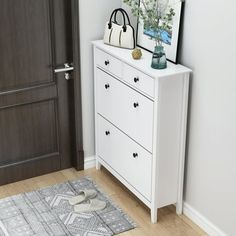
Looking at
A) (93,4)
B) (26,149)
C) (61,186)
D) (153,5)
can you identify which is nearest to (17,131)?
(26,149)

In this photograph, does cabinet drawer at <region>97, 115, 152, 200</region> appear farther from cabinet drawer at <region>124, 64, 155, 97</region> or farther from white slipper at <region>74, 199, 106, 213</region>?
cabinet drawer at <region>124, 64, 155, 97</region>

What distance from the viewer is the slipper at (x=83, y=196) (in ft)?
12.1

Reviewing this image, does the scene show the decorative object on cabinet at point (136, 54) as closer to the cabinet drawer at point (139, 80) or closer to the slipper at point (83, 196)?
the cabinet drawer at point (139, 80)

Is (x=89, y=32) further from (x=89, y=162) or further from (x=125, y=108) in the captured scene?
(x=89, y=162)

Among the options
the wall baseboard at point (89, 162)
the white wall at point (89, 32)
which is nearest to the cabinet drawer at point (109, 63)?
the white wall at point (89, 32)

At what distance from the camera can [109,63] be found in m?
3.62

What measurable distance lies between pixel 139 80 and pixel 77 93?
74 cm

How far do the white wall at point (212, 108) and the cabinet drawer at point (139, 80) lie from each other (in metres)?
0.28

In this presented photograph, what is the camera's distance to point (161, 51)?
3205 mm

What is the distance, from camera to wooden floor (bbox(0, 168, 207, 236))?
11.2 ft

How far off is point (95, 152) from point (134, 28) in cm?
104

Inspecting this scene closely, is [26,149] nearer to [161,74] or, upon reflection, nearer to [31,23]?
[31,23]

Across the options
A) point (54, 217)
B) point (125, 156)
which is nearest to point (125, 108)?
point (125, 156)

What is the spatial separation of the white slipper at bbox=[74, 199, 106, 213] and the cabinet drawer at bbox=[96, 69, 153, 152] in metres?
0.54
